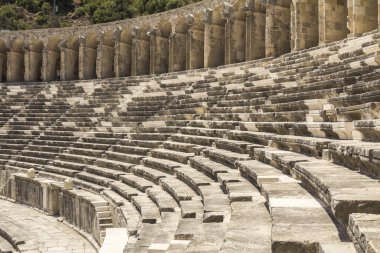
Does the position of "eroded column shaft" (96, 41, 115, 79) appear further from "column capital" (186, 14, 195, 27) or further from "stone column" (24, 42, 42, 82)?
"column capital" (186, 14, 195, 27)

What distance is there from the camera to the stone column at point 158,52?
2769 centimetres

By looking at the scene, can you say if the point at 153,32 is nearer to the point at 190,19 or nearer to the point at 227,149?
the point at 190,19

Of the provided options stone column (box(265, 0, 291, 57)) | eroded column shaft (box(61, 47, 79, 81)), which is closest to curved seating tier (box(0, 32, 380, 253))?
stone column (box(265, 0, 291, 57))

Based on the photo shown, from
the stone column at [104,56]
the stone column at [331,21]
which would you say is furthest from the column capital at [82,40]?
the stone column at [331,21]

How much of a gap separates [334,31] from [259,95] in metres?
6.26

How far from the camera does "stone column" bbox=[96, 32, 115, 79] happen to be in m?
29.9

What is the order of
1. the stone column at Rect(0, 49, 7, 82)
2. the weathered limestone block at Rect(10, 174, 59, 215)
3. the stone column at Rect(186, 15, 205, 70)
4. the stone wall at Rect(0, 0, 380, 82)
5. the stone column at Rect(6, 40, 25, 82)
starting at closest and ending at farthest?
the weathered limestone block at Rect(10, 174, 59, 215), the stone wall at Rect(0, 0, 380, 82), the stone column at Rect(186, 15, 205, 70), the stone column at Rect(6, 40, 25, 82), the stone column at Rect(0, 49, 7, 82)

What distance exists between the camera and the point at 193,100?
58.4ft

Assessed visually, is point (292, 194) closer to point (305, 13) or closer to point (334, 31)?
point (334, 31)

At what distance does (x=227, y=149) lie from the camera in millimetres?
11461

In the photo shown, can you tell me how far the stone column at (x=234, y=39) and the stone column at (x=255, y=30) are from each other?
951mm

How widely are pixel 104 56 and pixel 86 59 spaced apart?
1292 millimetres

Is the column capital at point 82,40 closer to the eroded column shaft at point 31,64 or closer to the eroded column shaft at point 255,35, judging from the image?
the eroded column shaft at point 31,64

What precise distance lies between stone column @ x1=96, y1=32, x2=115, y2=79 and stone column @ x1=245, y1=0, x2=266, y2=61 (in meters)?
10.6
